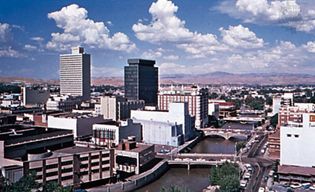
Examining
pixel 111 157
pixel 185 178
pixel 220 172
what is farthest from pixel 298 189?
pixel 111 157

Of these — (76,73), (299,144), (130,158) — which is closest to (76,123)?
(130,158)

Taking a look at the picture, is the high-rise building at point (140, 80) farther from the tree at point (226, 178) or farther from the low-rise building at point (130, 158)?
the tree at point (226, 178)

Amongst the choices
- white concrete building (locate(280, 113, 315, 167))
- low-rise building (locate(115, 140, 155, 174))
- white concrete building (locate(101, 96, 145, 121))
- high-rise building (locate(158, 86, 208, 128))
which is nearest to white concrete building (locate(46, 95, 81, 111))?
white concrete building (locate(101, 96, 145, 121))

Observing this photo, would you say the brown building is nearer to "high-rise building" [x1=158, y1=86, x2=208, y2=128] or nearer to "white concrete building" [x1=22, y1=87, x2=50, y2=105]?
"high-rise building" [x1=158, y1=86, x2=208, y2=128]

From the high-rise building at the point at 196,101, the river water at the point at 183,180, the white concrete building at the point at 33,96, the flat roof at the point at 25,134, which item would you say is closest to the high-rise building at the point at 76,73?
the white concrete building at the point at 33,96

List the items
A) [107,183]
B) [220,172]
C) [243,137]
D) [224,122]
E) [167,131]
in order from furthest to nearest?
[224,122] < [243,137] < [167,131] < [107,183] < [220,172]

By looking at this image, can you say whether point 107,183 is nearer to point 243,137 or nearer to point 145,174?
point 145,174

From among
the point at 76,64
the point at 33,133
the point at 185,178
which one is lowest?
the point at 185,178
